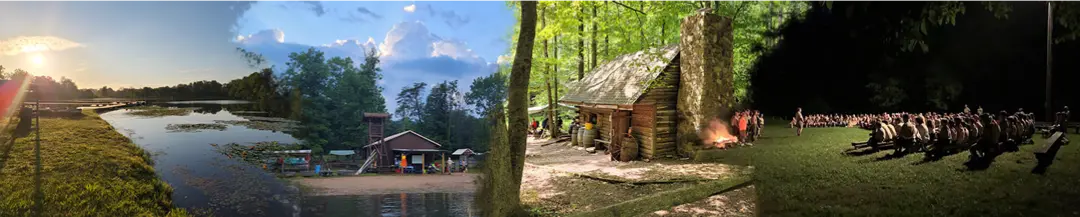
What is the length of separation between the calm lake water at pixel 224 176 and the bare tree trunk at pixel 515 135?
519mm

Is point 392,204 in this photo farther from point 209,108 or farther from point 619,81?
point 619,81

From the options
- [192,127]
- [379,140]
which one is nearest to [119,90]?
[192,127]

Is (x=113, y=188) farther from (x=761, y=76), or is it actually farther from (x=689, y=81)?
(x=689, y=81)

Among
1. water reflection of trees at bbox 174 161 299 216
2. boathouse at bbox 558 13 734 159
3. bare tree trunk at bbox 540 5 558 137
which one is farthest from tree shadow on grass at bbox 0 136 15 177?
bare tree trunk at bbox 540 5 558 137

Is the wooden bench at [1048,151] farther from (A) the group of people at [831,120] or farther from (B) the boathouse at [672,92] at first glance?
(B) the boathouse at [672,92]

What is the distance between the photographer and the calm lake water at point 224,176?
289 cm

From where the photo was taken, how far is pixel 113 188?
2.72 meters

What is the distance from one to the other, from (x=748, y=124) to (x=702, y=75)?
41.2 inches

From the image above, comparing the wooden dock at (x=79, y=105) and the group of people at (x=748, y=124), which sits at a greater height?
the wooden dock at (x=79, y=105)

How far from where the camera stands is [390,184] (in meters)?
3.59

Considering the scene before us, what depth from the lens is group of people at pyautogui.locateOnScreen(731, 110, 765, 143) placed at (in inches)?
186

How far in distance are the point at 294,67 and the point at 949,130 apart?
15.7ft

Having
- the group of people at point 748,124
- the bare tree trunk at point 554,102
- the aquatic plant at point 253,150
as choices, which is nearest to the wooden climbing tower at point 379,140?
the aquatic plant at point 253,150

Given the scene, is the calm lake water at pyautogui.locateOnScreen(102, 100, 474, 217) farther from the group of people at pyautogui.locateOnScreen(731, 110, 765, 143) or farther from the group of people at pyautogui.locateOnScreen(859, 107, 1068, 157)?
the group of people at pyautogui.locateOnScreen(859, 107, 1068, 157)
